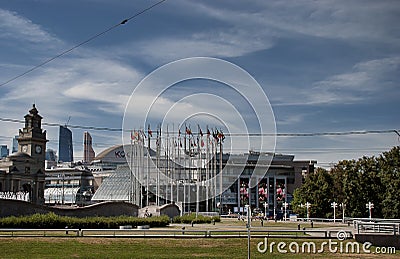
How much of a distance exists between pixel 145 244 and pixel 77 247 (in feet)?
15.5

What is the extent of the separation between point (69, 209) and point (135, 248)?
27557 millimetres

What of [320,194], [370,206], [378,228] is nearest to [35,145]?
[320,194]

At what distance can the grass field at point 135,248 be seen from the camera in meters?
34.8

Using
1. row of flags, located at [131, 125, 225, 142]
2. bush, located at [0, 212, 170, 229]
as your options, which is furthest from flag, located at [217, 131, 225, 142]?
bush, located at [0, 212, 170, 229]

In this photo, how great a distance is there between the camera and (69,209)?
206 ft

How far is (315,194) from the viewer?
9712cm

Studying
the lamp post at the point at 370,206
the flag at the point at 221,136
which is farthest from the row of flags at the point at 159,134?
the lamp post at the point at 370,206

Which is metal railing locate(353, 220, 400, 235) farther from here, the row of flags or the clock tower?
the clock tower

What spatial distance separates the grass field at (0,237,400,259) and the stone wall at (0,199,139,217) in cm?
1760

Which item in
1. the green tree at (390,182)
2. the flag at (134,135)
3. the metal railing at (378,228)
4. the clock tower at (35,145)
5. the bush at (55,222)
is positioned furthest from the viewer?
the clock tower at (35,145)

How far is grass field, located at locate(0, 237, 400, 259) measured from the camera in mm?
34781

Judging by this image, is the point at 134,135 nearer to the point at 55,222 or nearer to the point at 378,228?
the point at 55,222

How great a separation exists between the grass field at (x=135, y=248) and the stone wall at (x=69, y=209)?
17.6 m

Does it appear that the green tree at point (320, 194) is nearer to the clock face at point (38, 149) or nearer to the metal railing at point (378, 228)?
the metal railing at point (378, 228)
